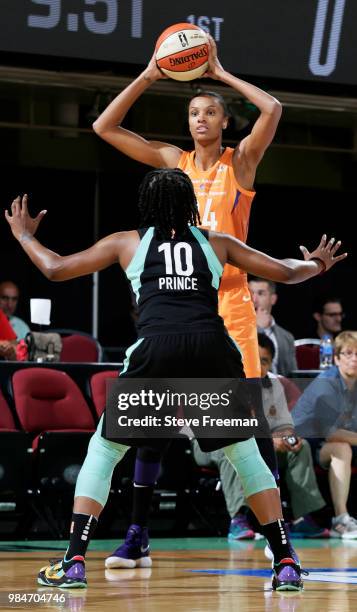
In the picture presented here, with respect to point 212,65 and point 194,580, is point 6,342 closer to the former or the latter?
point 212,65

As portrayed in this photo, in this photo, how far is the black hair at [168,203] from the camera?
4.56 m

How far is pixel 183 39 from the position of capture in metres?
5.41

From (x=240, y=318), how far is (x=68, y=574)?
5.01 ft

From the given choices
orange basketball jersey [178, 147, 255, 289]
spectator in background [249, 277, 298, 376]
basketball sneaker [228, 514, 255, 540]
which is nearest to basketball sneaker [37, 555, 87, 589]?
orange basketball jersey [178, 147, 255, 289]

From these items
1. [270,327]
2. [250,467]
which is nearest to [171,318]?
[250,467]

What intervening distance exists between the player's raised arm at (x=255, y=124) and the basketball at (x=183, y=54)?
2.0 inches

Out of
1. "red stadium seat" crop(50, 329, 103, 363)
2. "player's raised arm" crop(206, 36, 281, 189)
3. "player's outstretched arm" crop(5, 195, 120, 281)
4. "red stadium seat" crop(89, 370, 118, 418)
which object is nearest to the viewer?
"player's outstretched arm" crop(5, 195, 120, 281)

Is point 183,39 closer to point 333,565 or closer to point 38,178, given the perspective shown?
point 333,565

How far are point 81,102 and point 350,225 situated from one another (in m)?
4.19

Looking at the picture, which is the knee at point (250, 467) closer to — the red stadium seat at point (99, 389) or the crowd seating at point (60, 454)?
the crowd seating at point (60, 454)

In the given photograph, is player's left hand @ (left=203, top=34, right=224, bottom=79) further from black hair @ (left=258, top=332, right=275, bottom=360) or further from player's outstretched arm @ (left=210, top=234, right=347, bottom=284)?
black hair @ (left=258, top=332, right=275, bottom=360)

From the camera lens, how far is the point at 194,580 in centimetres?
509

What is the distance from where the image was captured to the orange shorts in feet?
17.8

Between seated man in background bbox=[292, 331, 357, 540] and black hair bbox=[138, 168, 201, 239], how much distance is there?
12.9 feet
